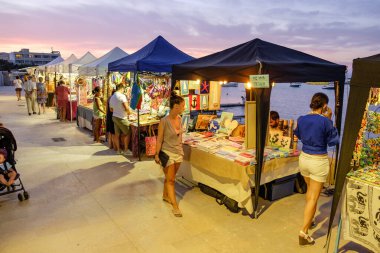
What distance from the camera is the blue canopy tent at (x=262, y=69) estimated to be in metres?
3.75

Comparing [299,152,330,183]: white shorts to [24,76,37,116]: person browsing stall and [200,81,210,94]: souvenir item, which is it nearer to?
[200,81,210,94]: souvenir item

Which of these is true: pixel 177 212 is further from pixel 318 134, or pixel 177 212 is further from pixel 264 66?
pixel 264 66

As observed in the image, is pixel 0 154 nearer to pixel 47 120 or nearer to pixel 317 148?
pixel 317 148

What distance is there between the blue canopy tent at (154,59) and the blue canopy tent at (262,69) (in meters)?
1.31

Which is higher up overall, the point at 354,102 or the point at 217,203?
the point at 354,102

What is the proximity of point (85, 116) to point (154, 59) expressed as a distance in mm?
4435

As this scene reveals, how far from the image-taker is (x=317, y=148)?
3143mm

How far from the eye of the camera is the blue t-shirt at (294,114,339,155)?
3.09 m

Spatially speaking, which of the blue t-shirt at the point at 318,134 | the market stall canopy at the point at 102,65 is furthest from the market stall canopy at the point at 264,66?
the market stall canopy at the point at 102,65

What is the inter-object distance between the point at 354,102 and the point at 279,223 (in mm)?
1886

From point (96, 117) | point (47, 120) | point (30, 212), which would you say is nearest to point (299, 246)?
point (30, 212)

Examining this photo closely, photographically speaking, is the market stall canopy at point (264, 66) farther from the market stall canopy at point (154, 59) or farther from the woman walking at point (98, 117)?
the woman walking at point (98, 117)

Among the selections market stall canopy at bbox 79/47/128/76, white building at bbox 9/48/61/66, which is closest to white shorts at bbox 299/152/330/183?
market stall canopy at bbox 79/47/128/76

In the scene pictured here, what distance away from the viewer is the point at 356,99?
2613 mm
